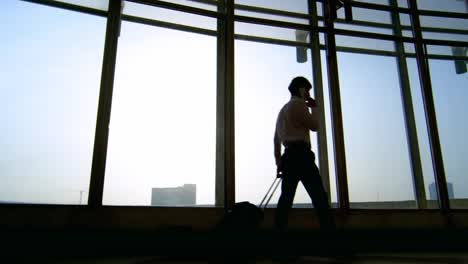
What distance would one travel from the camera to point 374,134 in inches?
137

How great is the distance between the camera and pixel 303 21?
3713 mm

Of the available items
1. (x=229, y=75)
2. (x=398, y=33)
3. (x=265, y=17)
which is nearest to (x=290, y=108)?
(x=229, y=75)

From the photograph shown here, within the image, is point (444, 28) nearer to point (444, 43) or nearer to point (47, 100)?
point (444, 43)

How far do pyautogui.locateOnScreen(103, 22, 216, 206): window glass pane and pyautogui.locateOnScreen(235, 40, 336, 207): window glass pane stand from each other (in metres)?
0.30

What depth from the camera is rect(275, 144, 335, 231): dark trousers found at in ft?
6.60

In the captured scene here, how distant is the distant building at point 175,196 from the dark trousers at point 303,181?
1.10m

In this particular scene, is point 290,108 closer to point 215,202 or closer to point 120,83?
point 215,202

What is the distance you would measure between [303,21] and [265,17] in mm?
515

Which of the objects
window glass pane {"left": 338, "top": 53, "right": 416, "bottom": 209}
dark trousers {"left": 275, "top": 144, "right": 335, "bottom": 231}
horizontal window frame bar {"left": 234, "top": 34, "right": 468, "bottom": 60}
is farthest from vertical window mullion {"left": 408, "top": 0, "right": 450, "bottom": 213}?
dark trousers {"left": 275, "top": 144, "right": 335, "bottom": 231}

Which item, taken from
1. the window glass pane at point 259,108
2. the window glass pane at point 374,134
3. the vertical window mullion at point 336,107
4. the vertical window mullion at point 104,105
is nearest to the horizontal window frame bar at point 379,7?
the vertical window mullion at point 336,107

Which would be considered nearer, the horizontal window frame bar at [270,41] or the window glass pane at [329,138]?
the window glass pane at [329,138]

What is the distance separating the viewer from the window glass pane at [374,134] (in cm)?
329

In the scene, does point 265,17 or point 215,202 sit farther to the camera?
point 265,17

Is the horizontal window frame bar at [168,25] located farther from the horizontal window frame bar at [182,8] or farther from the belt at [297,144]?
the belt at [297,144]
